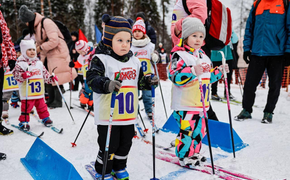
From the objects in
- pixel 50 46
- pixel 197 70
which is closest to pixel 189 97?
pixel 197 70

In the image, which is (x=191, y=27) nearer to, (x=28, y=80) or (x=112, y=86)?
(x=112, y=86)

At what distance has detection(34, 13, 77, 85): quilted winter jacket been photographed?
5.48 meters

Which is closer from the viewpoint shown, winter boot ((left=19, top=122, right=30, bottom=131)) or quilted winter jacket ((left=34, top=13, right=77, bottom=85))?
winter boot ((left=19, top=122, right=30, bottom=131))

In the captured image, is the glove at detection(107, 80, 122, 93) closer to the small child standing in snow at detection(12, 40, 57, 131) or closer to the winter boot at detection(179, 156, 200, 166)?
the winter boot at detection(179, 156, 200, 166)

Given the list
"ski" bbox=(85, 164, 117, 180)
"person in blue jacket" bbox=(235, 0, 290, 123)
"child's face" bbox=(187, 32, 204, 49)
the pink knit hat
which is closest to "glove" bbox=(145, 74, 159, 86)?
"child's face" bbox=(187, 32, 204, 49)

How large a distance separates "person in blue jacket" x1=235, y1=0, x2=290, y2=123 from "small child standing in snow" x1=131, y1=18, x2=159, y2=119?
5.98 feet

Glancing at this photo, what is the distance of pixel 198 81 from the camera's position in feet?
8.38

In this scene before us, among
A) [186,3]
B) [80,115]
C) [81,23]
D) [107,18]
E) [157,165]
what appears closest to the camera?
[107,18]

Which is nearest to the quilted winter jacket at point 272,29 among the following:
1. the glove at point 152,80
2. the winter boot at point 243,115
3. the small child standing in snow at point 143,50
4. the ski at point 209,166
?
the winter boot at point 243,115

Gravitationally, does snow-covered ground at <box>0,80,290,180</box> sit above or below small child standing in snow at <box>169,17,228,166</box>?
below

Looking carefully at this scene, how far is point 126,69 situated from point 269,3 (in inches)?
122

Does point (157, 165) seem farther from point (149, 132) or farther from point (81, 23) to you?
point (81, 23)

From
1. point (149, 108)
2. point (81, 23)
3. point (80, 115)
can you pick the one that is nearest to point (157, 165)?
point (149, 108)

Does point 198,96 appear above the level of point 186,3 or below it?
below
